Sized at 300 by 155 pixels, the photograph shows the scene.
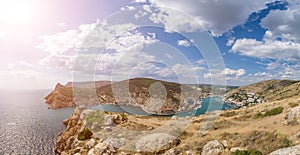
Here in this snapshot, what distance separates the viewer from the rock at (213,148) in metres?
30.2

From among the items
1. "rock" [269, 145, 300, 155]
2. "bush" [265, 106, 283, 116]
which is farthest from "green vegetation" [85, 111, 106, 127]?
"rock" [269, 145, 300, 155]

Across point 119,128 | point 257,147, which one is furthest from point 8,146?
point 257,147

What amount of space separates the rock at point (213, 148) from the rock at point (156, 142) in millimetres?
5903

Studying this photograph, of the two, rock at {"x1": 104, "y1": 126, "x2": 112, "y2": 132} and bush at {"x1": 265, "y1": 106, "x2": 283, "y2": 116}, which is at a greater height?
bush at {"x1": 265, "y1": 106, "x2": 283, "y2": 116}

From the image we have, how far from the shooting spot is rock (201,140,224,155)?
30.2 metres

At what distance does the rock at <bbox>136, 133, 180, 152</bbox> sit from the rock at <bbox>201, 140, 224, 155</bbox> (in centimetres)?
590

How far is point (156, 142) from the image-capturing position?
35.4 meters

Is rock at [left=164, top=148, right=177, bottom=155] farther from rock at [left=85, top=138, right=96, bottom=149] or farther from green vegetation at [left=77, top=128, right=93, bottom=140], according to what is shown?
green vegetation at [left=77, top=128, right=93, bottom=140]

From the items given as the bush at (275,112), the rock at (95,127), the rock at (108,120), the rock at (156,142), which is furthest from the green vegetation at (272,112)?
the rock at (95,127)

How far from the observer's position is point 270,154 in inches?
950

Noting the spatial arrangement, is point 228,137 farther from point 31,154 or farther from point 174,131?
point 31,154

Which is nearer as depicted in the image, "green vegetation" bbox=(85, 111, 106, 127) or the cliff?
the cliff

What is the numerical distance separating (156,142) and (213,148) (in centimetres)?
911

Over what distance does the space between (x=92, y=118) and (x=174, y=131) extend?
82.0 feet
